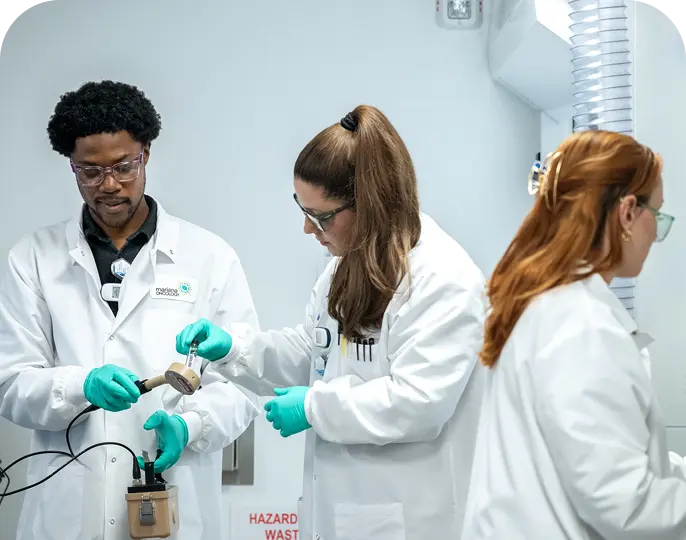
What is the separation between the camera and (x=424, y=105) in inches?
→ 118

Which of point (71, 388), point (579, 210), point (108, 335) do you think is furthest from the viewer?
point (108, 335)

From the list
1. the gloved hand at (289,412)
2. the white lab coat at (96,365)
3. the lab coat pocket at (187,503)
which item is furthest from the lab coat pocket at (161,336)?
the gloved hand at (289,412)

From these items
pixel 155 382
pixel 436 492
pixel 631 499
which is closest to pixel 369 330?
pixel 436 492

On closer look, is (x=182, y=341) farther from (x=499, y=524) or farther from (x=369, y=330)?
(x=499, y=524)

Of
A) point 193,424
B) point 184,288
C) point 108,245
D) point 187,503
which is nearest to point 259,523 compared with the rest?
point 187,503

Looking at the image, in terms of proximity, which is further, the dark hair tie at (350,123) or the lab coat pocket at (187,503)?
the lab coat pocket at (187,503)

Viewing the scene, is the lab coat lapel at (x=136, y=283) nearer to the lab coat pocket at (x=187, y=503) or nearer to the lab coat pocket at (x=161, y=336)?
the lab coat pocket at (x=161, y=336)

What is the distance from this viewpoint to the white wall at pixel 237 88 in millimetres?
2965

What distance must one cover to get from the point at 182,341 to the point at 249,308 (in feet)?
1.12

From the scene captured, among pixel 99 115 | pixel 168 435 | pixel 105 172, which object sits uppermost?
pixel 99 115

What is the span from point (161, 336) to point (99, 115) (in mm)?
581

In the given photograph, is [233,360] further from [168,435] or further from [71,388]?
[71,388]

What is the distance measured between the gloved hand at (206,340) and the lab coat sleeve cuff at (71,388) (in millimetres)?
253

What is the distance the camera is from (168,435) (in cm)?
209
